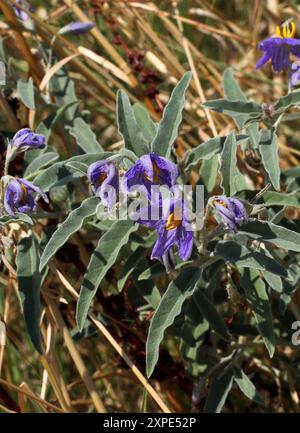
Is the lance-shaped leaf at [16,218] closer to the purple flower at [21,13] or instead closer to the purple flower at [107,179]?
the purple flower at [107,179]

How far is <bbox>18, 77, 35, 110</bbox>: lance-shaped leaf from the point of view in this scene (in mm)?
2174

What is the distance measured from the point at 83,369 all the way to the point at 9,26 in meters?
1.22

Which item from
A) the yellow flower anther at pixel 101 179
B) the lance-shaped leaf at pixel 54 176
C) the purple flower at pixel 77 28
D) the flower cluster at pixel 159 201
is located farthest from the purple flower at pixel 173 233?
the purple flower at pixel 77 28

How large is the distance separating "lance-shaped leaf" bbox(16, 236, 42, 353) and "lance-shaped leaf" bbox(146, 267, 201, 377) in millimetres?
303

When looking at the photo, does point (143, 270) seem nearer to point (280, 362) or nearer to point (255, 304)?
point (255, 304)

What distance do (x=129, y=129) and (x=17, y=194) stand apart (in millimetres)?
374

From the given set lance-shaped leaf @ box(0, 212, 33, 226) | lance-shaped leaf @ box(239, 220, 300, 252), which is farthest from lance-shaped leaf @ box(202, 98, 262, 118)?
lance-shaped leaf @ box(0, 212, 33, 226)

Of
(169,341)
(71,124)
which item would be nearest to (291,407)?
(169,341)

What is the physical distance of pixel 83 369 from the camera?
2031 millimetres

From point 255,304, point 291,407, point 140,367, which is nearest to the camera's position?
point 255,304

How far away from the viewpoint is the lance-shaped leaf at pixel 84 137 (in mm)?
2111

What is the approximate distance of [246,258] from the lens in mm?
1760

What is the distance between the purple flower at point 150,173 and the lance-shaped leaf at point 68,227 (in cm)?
18

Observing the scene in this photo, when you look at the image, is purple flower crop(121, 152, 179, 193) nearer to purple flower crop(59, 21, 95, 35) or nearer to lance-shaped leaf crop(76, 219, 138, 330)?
lance-shaped leaf crop(76, 219, 138, 330)
